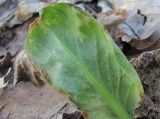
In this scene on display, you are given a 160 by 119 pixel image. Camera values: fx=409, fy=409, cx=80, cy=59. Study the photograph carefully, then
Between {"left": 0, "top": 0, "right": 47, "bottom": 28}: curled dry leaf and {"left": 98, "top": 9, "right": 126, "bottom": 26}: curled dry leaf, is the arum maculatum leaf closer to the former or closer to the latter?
{"left": 98, "top": 9, "right": 126, "bottom": 26}: curled dry leaf

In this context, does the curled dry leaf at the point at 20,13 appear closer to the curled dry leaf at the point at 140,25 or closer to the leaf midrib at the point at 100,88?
the curled dry leaf at the point at 140,25

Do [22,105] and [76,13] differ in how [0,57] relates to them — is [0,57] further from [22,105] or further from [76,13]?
[76,13]

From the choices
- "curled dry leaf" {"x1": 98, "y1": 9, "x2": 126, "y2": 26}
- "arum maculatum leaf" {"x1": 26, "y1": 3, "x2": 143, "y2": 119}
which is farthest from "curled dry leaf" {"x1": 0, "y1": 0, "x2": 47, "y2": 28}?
"arum maculatum leaf" {"x1": 26, "y1": 3, "x2": 143, "y2": 119}

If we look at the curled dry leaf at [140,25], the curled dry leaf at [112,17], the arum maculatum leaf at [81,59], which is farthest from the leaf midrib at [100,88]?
the curled dry leaf at [112,17]

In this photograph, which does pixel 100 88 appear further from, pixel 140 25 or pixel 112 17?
pixel 112 17

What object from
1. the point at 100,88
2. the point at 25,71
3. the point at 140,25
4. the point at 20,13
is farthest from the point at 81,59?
the point at 20,13

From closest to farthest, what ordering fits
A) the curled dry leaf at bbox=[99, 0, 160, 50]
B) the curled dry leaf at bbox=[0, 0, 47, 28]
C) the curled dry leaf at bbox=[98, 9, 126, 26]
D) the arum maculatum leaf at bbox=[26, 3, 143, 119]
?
the arum maculatum leaf at bbox=[26, 3, 143, 119] → the curled dry leaf at bbox=[99, 0, 160, 50] → the curled dry leaf at bbox=[98, 9, 126, 26] → the curled dry leaf at bbox=[0, 0, 47, 28]

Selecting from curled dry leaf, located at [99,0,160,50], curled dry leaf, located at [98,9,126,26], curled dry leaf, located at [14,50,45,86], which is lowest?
curled dry leaf, located at [99,0,160,50]

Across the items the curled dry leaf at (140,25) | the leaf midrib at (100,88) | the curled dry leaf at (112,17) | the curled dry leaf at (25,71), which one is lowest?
the curled dry leaf at (140,25)

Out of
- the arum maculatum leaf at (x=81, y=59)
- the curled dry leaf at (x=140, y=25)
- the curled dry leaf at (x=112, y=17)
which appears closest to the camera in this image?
the arum maculatum leaf at (x=81, y=59)
